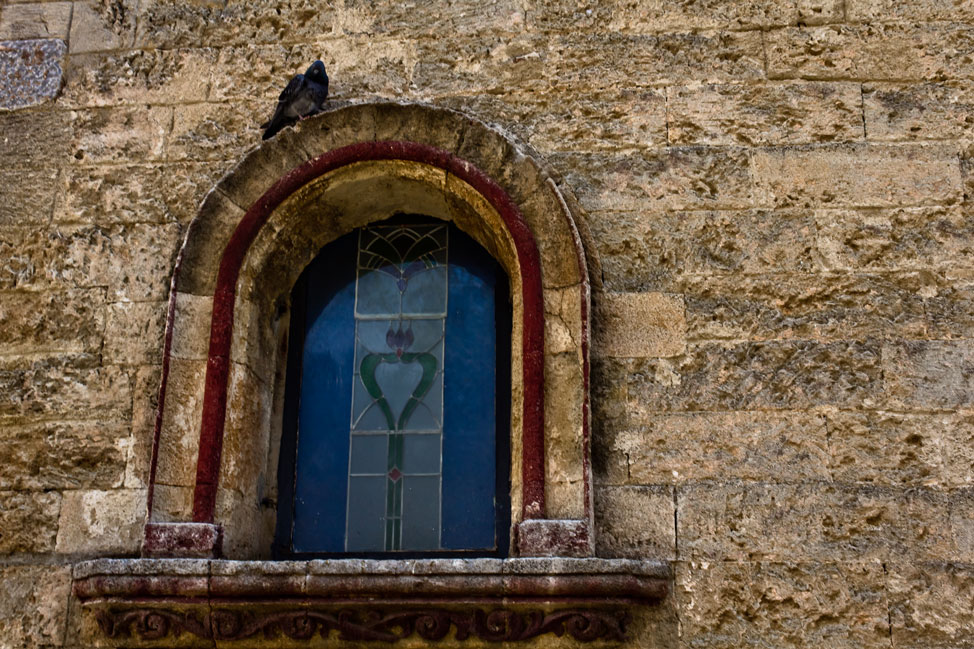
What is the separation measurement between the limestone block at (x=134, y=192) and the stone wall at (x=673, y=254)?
1 centimetres

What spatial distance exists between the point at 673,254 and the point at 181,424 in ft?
6.53

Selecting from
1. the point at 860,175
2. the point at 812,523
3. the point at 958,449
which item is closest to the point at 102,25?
the point at 860,175

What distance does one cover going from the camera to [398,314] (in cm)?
474

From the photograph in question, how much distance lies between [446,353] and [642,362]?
83 centimetres

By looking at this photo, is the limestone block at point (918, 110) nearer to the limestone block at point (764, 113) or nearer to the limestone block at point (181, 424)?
the limestone block at point (764, 113)

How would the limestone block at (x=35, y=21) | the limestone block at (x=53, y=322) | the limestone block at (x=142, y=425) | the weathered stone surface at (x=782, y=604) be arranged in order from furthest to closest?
the limestone block at (x=35, y=21) → the limestone block at (x=53, y=322) → the limestone block at (x=142, y=425) → the weathered stone surface at (x=782, y=604)

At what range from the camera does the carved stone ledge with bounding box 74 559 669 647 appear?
377 cm

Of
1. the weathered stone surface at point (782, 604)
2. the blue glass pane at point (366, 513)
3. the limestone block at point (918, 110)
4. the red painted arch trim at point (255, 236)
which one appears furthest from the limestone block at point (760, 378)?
the blue glass pane at point (366, 513)

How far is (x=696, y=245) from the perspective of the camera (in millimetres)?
4453

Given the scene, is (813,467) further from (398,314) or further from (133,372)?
(133,372)

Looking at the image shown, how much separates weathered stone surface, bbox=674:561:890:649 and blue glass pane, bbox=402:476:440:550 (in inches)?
38.2

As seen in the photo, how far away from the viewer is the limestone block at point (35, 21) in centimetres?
517

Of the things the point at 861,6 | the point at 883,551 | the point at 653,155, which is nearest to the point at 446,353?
the point at 653,155

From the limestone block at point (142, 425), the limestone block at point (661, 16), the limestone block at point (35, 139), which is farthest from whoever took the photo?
the limestone block at point (35, 139)
